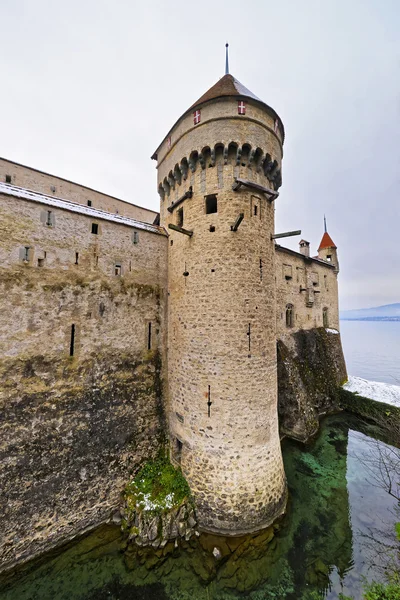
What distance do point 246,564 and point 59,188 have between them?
63.5 feet

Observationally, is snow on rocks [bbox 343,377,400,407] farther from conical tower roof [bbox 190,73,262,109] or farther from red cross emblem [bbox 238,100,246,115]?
conical tower roof [bbox 190,73,262,109]

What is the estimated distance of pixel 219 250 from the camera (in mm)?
8328

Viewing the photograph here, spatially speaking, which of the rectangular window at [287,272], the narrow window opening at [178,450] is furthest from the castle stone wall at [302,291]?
the narrow window opening at [178,450]

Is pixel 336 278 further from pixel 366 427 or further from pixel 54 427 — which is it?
pixel 54 427

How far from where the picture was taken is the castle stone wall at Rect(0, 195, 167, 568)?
7.00 metres

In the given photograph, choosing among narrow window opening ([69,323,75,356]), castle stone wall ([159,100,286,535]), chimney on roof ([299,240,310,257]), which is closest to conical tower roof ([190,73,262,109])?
castle stone wall ([159,100,286,535])

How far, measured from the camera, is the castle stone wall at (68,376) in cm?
700

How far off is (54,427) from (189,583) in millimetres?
Answer: 5704

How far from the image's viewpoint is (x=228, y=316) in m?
8.09

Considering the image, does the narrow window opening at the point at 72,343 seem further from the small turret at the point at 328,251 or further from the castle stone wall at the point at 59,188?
the small turret at the point at 328,251

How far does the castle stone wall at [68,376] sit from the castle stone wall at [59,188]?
8130 millimetres

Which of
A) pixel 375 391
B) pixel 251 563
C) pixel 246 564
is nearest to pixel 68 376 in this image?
pixel 246 564

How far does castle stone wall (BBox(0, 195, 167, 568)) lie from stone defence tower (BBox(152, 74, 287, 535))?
72.7 inches

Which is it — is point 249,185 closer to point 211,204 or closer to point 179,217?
point 211,204
